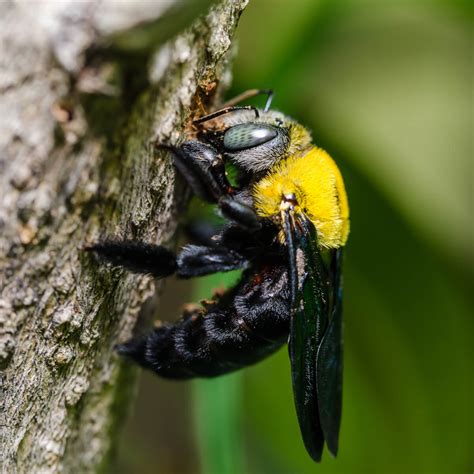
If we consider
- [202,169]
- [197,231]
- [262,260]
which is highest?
[202,169]

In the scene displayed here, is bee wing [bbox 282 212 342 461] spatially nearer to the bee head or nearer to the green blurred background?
the bee head

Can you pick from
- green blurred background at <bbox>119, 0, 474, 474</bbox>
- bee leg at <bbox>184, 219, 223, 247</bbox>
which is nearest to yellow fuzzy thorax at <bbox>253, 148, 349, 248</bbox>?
bee leg at <bbox>184, 219, 223, 247</bbox>

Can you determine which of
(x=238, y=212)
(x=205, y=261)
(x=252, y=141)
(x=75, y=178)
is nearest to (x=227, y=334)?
(x=205, y=261)

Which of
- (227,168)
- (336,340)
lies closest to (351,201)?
(336,340)

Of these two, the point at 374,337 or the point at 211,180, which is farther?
the point at 374,337

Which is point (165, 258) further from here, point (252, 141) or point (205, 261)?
point (252, 141)

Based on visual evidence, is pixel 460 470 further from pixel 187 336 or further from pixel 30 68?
pixel 30 68
